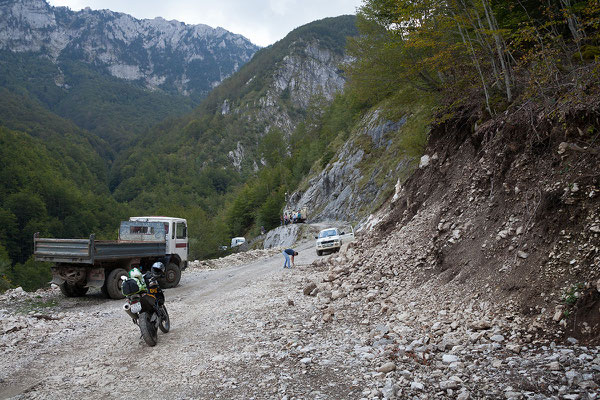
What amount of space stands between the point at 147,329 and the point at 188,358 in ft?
3.92

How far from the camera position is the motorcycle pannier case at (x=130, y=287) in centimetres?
645

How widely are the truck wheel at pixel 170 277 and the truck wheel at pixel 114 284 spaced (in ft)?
Answer: 7.61

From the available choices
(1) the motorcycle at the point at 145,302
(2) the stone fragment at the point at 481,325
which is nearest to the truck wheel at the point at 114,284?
(1) the motorcycle at the point at 145,302

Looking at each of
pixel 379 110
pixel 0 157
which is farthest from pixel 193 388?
pixel 0 157

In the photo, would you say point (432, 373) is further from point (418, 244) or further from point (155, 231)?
point (155, 231)

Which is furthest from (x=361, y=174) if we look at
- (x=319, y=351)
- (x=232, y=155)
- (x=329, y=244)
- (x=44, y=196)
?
(x=232, y=155)

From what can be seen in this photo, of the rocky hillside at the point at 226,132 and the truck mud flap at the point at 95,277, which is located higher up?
the rocky hillside at the point at 226,132

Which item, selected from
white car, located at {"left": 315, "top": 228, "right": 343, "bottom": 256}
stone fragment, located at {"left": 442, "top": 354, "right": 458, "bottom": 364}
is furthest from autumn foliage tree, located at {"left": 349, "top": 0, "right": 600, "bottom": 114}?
white car, located at {"left": 315, "top": 228, "right": 343, "bottom": 256}

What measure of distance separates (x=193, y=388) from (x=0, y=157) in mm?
100049

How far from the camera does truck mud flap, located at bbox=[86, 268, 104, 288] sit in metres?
11.4

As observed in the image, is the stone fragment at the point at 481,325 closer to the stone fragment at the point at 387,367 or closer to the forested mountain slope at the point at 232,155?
the stone fragment at the point at 387,367

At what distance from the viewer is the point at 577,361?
3746mm

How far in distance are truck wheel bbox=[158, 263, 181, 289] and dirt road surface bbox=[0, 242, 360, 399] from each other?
4.30m

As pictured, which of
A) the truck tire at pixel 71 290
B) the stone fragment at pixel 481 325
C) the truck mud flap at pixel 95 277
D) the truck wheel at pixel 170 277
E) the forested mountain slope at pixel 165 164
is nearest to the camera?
the stone fragment at pixel 481 325
